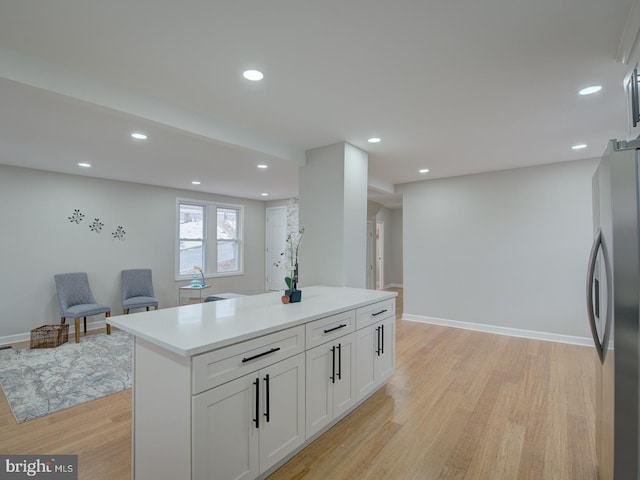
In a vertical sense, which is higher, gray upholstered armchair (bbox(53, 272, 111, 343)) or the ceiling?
the ceiling

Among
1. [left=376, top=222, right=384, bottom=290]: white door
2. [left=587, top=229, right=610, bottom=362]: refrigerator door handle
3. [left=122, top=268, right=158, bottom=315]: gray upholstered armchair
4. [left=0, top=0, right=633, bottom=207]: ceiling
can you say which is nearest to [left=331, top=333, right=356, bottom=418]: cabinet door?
[left=587, top=229, right=610, bottom=362]: refrigerator door handle

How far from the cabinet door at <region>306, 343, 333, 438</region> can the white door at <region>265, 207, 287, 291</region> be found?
6015mm

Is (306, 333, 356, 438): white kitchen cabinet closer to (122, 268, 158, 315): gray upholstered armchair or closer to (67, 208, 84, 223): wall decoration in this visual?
(122, 268, 158, 315): gray upholstered armchair

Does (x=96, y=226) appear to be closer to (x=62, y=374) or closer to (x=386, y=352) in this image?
(x=62, y=374)

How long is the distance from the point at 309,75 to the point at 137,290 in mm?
5071

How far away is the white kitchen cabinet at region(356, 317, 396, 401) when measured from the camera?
2613mm

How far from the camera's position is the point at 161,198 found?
6270 millimetres

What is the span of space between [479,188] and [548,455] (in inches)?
152

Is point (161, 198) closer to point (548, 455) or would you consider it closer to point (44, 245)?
point (44, 245)

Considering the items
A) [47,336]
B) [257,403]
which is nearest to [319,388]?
[257,403]

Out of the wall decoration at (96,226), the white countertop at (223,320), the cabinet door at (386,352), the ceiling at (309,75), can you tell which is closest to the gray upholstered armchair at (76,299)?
the wall decoration at (96,226)

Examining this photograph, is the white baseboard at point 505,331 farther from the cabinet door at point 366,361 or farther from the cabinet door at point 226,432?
the cabinet door at point 226,432

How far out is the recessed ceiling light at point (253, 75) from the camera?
2.17 m

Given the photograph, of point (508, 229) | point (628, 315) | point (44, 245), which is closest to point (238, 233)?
point (44, 245)
